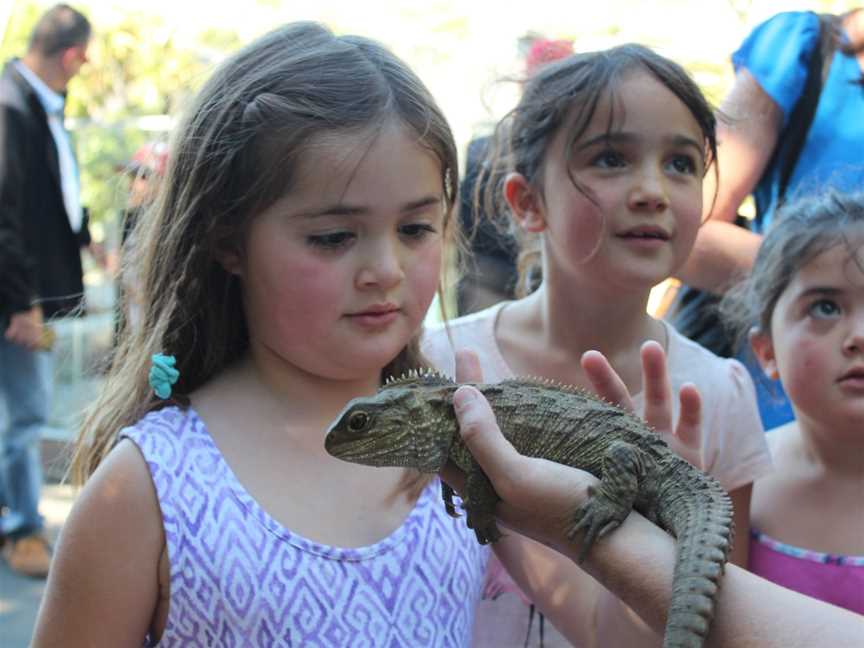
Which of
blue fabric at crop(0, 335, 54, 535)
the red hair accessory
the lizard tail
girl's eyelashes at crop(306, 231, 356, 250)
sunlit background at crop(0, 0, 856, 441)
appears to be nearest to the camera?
the lizard tail

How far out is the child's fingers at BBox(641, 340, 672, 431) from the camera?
2.50m

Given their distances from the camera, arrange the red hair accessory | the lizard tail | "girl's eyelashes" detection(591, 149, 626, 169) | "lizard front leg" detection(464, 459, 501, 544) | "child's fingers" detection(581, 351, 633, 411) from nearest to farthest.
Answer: the lizard tail → "lizard front leg" detection(464, 459, 501, 544) → "child's fingers" detection(581, 351, 633, 411) → "girl's eyelashes" detection(591, 149, 626, 169) → the red hair accessory

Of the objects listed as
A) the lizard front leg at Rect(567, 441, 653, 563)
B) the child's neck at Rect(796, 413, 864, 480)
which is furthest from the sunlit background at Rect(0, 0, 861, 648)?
the lizard front leg at Rect(567, 441, 653, 563)

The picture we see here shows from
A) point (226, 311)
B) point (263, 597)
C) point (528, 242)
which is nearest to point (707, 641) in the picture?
point (263, 597)

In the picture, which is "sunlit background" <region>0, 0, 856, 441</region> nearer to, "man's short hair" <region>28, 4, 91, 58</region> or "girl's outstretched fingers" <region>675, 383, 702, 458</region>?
"man's short hair" <region>28, 4, 91, 58</region>

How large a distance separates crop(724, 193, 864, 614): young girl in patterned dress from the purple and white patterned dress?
4.09ft

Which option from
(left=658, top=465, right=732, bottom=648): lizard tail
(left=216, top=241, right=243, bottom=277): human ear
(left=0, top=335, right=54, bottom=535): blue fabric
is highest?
(left=216, top=241, right=243, bottom=277): human ear

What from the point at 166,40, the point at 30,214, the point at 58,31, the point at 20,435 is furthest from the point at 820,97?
the point at 166,40

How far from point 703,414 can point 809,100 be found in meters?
1.46

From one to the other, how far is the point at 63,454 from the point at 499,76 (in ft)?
7.50

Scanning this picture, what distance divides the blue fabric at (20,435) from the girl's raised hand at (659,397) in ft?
18.4

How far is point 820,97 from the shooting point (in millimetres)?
3754

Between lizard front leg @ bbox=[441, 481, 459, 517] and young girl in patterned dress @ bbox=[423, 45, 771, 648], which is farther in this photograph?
young girl in patterned dress @ bbox=[423, 45, 771, 648]

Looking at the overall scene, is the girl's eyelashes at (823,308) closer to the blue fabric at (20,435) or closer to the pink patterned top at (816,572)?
the pink patterned top at (816,572)
